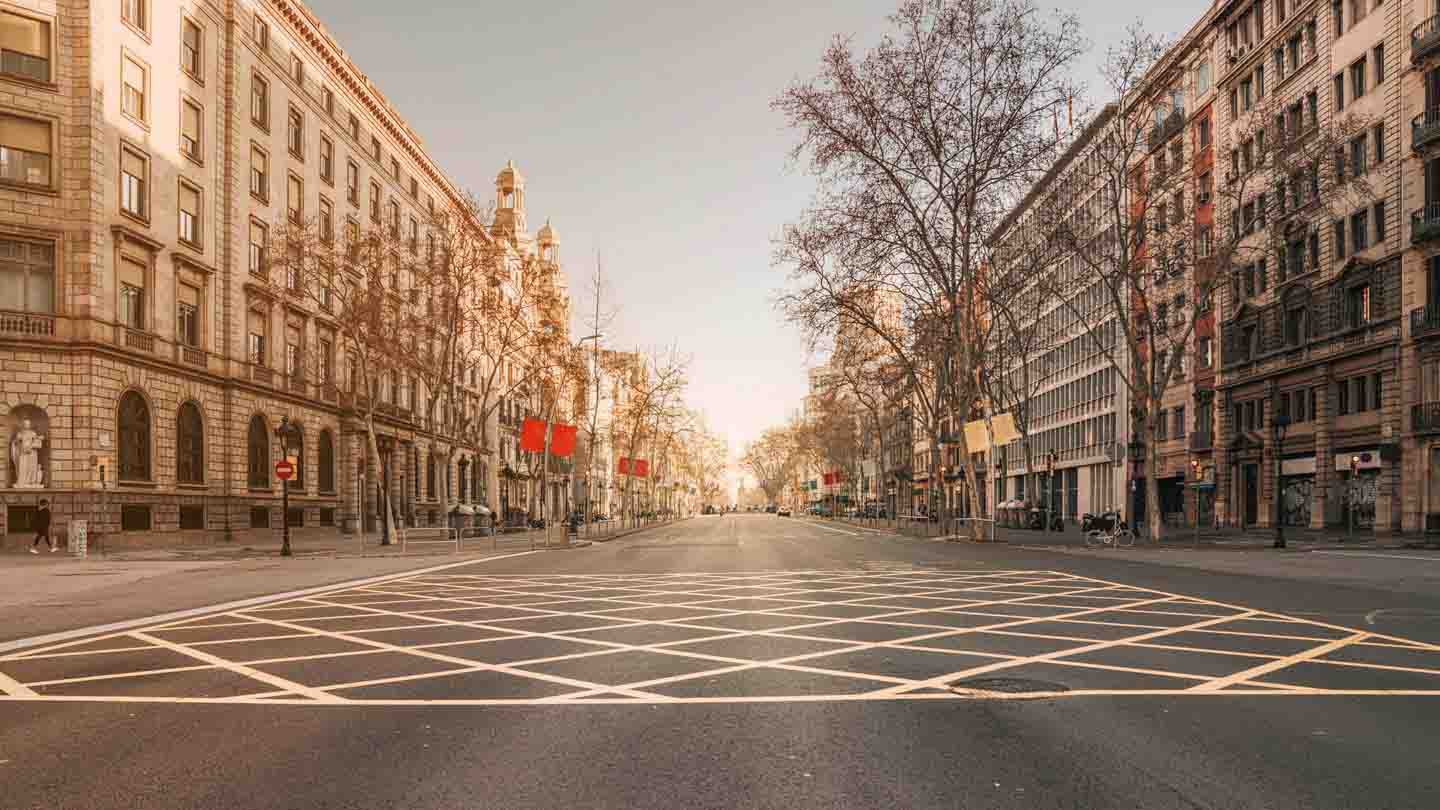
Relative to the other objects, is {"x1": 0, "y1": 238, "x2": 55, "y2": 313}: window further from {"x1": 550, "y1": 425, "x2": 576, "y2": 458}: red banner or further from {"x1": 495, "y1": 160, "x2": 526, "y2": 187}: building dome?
{"x1": 495, "y1": 160, "x2": 526, "y2": 187}: building dome

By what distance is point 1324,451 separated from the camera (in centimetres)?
4506

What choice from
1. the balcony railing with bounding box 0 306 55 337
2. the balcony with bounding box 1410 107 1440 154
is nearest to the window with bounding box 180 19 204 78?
the balcony railing with bounding box 0 306 55 337

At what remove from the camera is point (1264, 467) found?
4947cm

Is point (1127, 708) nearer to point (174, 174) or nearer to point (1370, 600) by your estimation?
point (1370, 600)

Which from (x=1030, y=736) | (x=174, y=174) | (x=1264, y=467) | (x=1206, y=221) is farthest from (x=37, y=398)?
(x=1206, y=221)

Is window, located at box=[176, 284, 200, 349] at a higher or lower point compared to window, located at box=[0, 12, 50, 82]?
lower

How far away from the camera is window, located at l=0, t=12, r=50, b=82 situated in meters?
32.2

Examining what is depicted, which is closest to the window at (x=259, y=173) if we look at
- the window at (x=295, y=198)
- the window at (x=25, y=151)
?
the window at (x=295, y=198)

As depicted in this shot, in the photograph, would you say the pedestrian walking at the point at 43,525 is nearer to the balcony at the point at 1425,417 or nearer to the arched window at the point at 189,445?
the arched window at the point at 189,445

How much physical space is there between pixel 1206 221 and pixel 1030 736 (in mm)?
55846

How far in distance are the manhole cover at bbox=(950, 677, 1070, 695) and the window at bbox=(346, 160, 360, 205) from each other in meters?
53.5

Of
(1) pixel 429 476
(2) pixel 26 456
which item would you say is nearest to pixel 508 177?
(1) pixel 429 476

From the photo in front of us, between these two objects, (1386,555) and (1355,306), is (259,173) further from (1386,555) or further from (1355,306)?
(1355,306)

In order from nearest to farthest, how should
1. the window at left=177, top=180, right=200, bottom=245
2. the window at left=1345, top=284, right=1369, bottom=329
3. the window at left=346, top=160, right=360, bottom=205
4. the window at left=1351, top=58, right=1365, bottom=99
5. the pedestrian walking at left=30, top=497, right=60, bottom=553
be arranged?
the pedestrian walking at left=30, top=497, right=60, bottom=553, the window at left=177, top=180, right=200, bottom=245, the window at left=1345, top=284, right=1369, bottom=329, the window at left=1351, top=58, right=1365, bottom=99, the window at left=346, top=160, right=360, bottom=205
